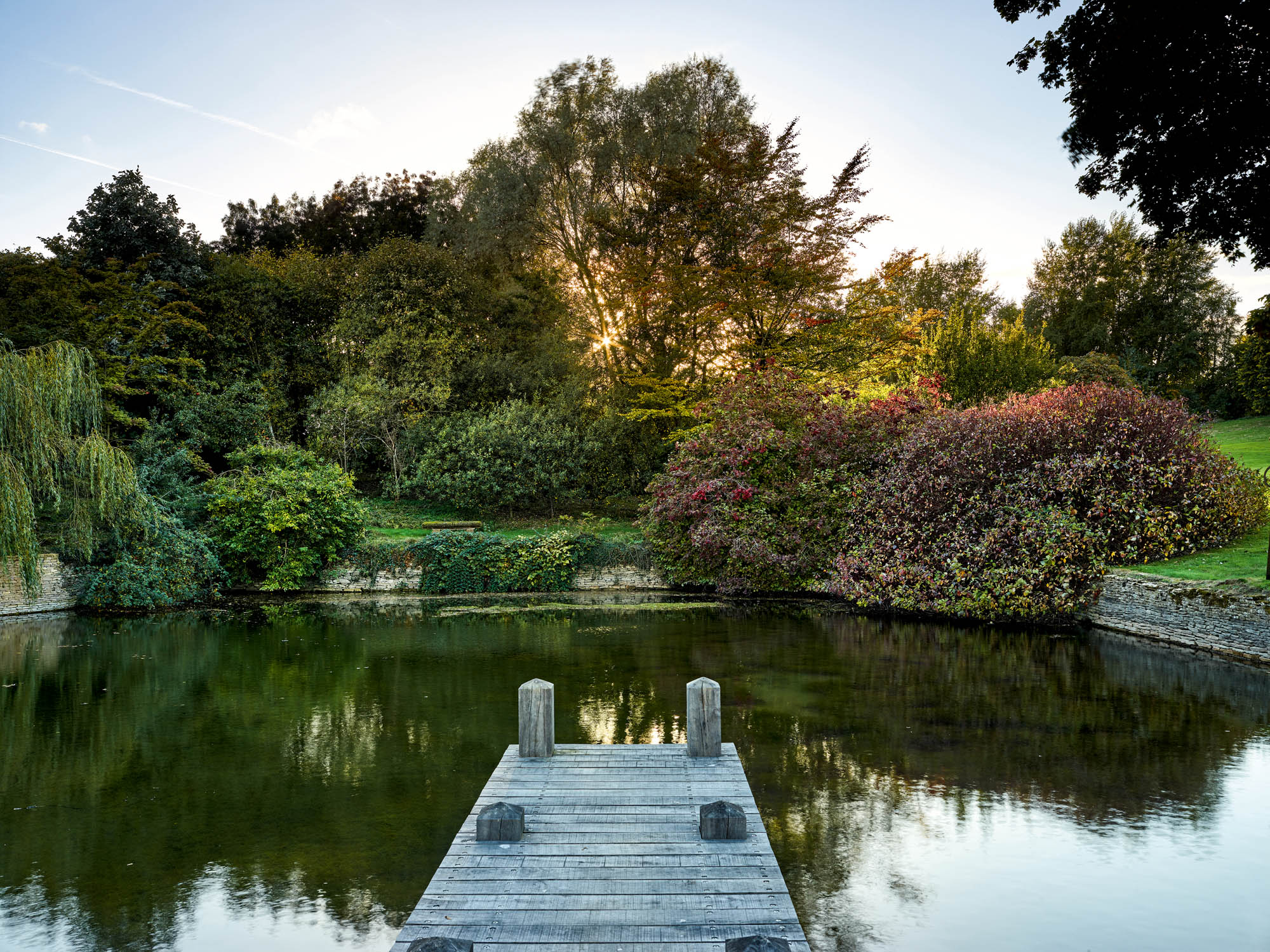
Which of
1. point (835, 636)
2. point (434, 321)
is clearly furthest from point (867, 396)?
point (434, 321)

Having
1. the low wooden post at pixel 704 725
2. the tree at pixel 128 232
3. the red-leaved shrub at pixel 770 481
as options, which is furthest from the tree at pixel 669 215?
the low wooden post at pixel 704 725

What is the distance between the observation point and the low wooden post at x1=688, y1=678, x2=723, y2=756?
6406 millimetres

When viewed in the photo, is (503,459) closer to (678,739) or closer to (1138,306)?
(678,739)

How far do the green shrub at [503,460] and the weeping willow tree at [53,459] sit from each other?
8985mm

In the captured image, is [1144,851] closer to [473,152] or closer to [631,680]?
[631,680]

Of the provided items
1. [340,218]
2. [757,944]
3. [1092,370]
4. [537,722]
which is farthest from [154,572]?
[1092,370]

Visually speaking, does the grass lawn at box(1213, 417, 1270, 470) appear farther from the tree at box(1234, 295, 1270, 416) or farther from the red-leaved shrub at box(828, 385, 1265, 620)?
the red-leaved shrub at box(828, 385, 1265, 620)

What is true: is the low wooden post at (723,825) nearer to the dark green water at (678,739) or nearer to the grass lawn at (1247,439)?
the dark green water at (678,739)

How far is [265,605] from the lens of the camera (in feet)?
61.8

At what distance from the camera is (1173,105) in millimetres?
11109

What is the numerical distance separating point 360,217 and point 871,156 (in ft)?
68.5

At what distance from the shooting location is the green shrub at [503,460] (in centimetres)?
2442

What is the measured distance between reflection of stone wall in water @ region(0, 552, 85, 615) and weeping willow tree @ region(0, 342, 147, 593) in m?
0.73

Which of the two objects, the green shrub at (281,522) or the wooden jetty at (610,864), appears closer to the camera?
the wooden jetty at (610,864)
